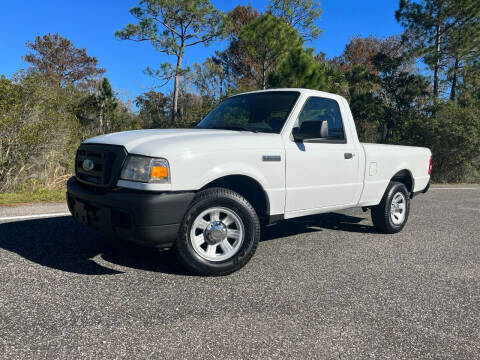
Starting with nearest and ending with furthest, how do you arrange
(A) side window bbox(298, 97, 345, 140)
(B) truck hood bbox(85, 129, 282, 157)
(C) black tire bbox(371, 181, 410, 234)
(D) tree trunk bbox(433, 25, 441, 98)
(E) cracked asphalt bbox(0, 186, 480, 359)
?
(E) cracked asphalt bbox(0, 186, 480, 359) → (B) truck hood bbox(85, 129, 282, 157) → (A) side window bbox(298, 97, 345, 140) → (C) black tire bbox(371, 181, 410, 234) → (D) tree trunk bbox(433, 25, 441, 98)

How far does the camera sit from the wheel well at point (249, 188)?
12.1ft

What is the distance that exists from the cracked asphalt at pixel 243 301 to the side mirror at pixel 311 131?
1.35m

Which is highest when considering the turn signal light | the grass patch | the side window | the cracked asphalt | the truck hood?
the side window

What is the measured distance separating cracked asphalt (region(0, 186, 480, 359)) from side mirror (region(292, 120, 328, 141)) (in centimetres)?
135

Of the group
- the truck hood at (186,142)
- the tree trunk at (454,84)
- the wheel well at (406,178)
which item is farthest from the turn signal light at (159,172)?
the tree trunk at (454,84)

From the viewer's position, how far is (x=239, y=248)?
3572mm

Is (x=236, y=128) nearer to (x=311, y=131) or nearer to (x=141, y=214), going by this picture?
(x=311, y=131)

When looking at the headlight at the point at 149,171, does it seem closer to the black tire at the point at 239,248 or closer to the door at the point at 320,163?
the black tire at the point at 239,248

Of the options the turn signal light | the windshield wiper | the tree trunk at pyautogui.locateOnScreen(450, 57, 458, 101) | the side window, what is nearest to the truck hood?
the turn signal light

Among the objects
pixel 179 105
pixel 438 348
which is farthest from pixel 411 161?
pixel 179 105

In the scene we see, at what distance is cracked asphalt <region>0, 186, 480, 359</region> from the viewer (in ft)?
7.54

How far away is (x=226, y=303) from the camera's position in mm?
2895

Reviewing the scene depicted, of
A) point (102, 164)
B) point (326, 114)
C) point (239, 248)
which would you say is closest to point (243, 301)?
point (239, 248)

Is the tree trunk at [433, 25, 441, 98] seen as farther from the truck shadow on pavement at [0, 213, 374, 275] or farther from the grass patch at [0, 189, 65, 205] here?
the grass patch at [0, 189, 65, 205]
